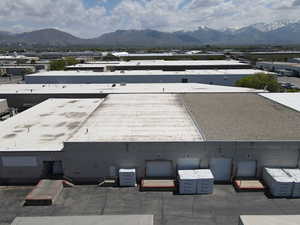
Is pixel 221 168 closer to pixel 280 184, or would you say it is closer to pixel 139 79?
pixel 280 184

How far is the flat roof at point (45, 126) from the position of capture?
63.2ft

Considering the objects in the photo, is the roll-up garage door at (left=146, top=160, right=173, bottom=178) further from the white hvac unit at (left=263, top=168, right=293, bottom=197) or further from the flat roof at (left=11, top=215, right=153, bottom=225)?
the white hvac unit at (left=263, top=168, right=293, bottom=197)

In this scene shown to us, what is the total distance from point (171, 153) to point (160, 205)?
360cm

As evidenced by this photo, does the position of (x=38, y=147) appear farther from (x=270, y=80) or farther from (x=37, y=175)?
(x=270, y=80)

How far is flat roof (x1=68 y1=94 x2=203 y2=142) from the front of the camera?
18.5m

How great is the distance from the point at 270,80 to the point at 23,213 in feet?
127

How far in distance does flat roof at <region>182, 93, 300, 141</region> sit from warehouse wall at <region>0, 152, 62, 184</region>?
450 inches

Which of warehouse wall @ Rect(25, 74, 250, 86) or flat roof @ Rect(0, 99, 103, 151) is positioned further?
warehouse wall @ Rect(25, 74, 250, 86)

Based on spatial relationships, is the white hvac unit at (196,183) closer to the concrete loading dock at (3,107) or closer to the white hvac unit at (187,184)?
the white hvac unit at (187,184)

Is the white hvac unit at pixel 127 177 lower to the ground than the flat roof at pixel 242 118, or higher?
lower

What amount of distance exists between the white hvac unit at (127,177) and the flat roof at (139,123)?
212 centimetres

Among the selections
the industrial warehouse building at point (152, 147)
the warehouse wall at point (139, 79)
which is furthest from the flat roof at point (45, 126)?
the warehouse wall at point (139, 79)

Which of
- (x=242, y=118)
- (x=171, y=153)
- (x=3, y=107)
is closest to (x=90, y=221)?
(x=171, y=153)

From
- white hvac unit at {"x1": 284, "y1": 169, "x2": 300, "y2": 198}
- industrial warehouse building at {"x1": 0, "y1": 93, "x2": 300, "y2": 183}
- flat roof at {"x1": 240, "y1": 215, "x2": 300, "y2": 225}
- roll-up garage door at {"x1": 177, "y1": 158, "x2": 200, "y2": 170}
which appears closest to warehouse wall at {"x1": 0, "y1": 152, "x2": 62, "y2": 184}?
industrial warehouse building at {"x1": 0, "y1": 93, "x2": 300, "y2": 183}
